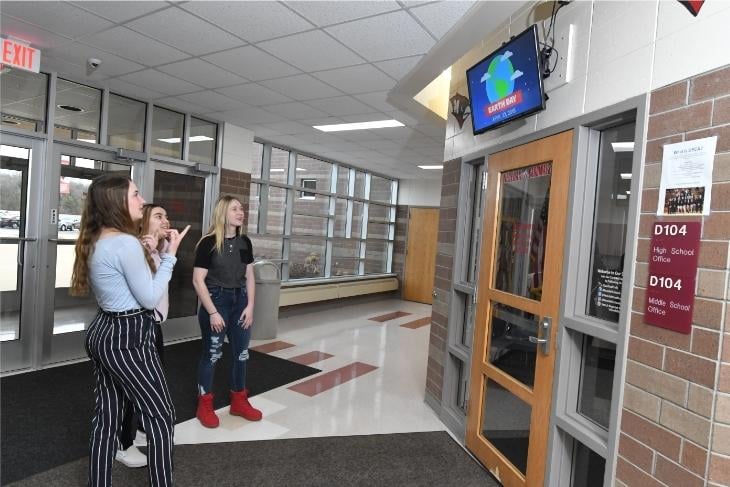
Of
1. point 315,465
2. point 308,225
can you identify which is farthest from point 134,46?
point 308,225

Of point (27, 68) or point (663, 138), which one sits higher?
point (27, 68)

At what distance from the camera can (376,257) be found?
10.4 metres

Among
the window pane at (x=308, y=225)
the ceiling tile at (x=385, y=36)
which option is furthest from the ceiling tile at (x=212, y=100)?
the window pane at (x=308, y=225)

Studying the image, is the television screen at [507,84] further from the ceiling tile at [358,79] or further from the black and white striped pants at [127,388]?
the black and white striped pants at [127,388]

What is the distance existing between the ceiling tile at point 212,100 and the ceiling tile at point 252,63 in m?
0.77

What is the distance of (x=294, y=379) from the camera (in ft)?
14.2

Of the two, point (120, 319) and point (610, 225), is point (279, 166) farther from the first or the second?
point (610, 225)

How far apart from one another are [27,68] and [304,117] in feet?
8.35

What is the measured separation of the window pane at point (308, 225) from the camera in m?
7.93

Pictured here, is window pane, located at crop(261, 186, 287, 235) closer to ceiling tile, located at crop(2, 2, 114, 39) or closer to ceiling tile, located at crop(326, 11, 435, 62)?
ceiling tile, located at crop(2, 2, 114, 39)

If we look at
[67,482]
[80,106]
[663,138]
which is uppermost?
[80,106]

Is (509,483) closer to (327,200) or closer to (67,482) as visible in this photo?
(67,482)

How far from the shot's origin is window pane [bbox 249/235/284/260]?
7.16 m

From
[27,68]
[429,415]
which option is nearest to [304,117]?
[27,68]
